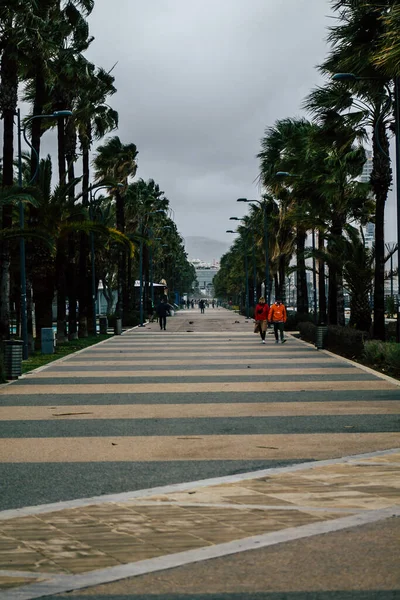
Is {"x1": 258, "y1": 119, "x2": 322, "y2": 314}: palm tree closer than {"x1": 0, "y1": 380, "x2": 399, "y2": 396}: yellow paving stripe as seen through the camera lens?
No

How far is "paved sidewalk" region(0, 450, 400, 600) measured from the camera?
225 inches

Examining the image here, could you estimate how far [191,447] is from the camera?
35.1 feet

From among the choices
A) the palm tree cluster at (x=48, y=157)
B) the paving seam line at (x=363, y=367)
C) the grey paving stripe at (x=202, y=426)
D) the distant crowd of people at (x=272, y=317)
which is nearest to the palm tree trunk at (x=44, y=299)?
the palm tree cluster at (x=48, y=157)

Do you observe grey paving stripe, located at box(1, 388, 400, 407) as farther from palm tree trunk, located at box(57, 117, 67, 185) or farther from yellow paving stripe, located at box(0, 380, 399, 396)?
palm tree trunk, located at box(57, 117, 67, 185)

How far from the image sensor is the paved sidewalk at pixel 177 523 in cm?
573

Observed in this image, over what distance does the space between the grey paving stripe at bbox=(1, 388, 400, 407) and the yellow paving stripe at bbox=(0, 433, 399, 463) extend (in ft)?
13.1

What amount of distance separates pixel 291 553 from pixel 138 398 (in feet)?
34.1

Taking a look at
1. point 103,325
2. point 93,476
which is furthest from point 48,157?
point 93,476

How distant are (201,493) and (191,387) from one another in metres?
10.1

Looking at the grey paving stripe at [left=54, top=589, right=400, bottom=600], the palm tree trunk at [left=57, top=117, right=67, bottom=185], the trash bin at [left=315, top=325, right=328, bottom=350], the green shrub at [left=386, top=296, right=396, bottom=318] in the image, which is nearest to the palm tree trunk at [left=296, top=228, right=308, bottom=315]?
the palm tree trunk at [left=57, top=117, right=67, bottom=185]

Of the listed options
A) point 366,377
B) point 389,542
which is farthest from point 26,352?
point 389,542

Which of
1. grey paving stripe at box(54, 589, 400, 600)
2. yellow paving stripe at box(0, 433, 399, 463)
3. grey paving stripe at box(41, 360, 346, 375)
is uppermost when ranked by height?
grey paving stripe at box(41, 360, 346, 375)

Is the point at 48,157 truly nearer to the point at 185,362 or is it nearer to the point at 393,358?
the point at 185,362

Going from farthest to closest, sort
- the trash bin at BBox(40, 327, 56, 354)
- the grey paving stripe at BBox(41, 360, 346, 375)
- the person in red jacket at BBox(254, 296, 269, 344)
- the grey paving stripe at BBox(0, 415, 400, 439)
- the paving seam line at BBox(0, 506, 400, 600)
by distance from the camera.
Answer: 1. the person in red jacket at BBox(254, 296, 269, 344)
2. the trash bin at BBox(40, 327, 56, 354)
3. the grey paving stripe at BBox(41, 360, 346, 375)
4. the grey paving stripe at BBox(0, 415, 400, 439)
5. the paving seam line at BBox(0, 506, 400, 600)
